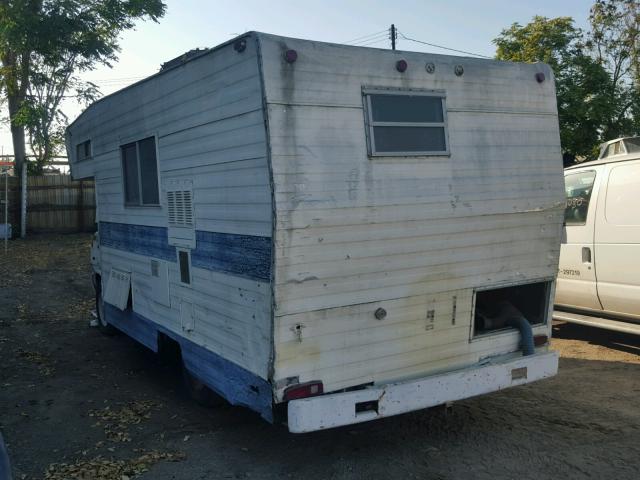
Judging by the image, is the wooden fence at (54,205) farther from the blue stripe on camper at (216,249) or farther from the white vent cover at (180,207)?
the white vent cover at (180,207)

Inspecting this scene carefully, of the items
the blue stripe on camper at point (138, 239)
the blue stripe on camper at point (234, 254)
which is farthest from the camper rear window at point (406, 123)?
the blue stripe on camper at point (138, 239)

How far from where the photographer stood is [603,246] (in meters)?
6.46

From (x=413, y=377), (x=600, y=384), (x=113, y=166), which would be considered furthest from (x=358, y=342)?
(x=113, y=166)

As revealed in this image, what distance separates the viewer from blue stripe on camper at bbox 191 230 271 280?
373cm

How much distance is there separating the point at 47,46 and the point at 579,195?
16.3m

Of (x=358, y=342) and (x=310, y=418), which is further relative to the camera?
(x=358, y=342)

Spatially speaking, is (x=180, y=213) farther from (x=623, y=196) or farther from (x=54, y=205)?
(x=54, y=205)

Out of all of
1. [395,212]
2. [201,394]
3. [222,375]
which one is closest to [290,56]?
[395,212]

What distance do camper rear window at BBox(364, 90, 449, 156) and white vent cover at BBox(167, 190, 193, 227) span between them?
60.0 inches

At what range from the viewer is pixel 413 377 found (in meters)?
4.29

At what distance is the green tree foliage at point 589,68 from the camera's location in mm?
18375

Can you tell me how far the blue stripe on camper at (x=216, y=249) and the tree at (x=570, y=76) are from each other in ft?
49.2

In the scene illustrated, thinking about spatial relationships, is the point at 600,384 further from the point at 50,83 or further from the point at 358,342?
the point at 50,83

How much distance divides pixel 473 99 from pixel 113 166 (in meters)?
3.61
